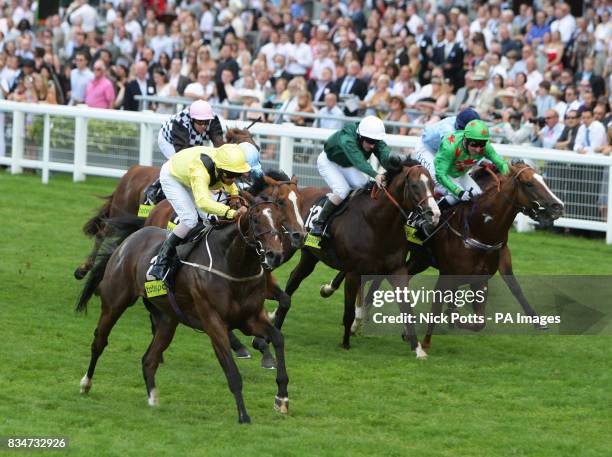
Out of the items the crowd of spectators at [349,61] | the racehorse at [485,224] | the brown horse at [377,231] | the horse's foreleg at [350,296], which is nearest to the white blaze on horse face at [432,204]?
the brown horse at [377,231]

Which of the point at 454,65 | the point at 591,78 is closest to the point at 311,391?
the point at 591,78

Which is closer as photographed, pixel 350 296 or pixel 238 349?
pixel 238 349

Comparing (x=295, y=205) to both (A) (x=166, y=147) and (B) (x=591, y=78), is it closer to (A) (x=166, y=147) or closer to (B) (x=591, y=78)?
(A) (x=166, y=147)

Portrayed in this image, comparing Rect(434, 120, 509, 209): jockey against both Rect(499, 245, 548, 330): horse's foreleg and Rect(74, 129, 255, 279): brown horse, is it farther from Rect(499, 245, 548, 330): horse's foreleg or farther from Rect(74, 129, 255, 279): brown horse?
Rect(74, 129, 255, 279): brown horse

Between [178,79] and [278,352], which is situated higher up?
[178,79]

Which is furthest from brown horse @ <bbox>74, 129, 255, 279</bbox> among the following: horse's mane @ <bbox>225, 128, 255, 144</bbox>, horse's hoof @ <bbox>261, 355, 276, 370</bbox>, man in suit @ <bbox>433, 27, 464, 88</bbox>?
man in suit @ <bbox>433, 27, 464, 88</bbox>

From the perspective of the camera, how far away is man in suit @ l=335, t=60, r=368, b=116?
1806 centimetres

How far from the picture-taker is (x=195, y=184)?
7.78m

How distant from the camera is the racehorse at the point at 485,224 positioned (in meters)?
9.72

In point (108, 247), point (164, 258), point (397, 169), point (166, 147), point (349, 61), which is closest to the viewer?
point (164, 258)

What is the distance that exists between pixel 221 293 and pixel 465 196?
2.92 metres

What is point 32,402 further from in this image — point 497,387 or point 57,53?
point 57,53

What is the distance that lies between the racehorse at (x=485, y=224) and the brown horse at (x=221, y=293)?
2420mm

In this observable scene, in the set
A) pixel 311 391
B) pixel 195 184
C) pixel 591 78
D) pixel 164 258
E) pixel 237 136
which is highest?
pixel 591 78
